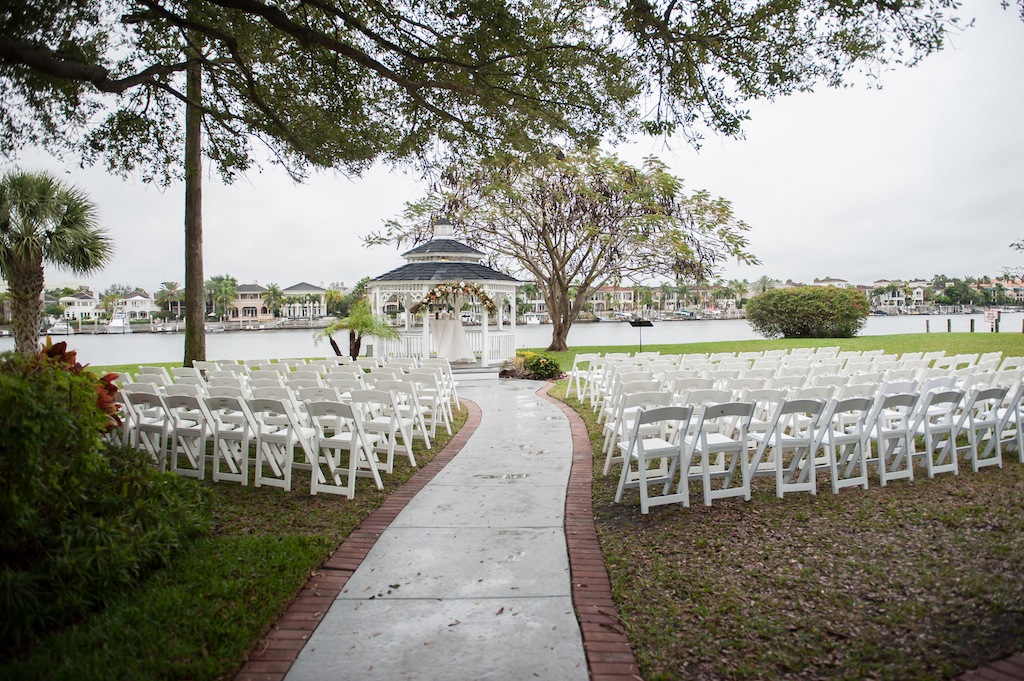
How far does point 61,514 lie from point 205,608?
1.14 metres

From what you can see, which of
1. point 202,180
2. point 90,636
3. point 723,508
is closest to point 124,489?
point 90,636

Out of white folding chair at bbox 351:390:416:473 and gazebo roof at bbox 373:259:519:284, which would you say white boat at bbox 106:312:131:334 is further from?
white folding chair at bbox 351:390:416:473

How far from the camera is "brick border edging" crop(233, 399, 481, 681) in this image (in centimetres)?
281

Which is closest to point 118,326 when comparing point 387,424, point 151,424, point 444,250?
point 444,250

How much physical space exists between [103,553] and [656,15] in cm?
631

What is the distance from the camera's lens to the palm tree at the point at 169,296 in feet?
267

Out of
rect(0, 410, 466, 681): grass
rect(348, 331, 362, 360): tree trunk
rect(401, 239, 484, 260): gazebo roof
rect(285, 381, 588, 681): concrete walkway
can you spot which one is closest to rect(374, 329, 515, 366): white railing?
rect(348, 331, 362, 360): tree trunk

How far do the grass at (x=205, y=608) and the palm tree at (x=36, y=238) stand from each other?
455 inches

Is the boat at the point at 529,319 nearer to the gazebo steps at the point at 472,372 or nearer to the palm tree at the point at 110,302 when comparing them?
the palm tree at the point at 110,302

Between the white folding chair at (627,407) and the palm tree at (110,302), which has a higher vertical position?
the palm tree at (110,302)

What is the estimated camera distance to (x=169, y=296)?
8375 centimetres

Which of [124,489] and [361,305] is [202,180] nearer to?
[361,305]

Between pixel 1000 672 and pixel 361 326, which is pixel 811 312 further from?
pixel 1000 672

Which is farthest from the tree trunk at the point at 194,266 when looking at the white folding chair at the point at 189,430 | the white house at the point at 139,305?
the white house at the point at 139,305
